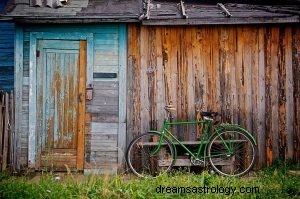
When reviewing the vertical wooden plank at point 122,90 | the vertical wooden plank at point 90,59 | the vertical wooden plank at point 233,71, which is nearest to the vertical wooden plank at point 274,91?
the vertical wooden plank at point 233,71

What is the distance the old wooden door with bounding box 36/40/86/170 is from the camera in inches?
325

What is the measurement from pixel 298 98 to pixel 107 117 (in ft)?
13.5

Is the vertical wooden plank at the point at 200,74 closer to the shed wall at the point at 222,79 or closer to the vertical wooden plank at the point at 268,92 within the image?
the shed wall at the point at 222,79

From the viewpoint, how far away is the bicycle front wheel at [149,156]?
7.86 m

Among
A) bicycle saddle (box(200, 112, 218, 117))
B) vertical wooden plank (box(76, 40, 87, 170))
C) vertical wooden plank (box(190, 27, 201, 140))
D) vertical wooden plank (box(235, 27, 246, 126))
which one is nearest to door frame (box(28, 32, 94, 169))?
vertical wooden plank (box(76, 40, 87, 170))

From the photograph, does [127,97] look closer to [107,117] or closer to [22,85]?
[107,117]

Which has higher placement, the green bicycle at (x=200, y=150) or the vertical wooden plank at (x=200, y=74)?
the vertical wooden plank at (x=200, y=74)

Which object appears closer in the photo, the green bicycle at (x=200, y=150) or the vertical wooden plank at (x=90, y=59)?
the green bicycle at (x=200, y=150)

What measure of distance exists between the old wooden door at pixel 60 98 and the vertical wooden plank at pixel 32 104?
0.09 m

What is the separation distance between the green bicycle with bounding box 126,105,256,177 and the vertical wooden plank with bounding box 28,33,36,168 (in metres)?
2.07

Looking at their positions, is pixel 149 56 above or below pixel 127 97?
above

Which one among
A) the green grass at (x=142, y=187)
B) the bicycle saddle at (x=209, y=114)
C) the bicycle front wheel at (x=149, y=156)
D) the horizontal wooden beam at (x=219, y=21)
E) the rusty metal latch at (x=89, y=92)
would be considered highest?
the horizontal wooden beam at (x=219, y=21)

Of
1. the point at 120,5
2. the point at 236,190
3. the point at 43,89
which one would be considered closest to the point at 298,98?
the point at 236,190

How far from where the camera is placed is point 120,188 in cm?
629
